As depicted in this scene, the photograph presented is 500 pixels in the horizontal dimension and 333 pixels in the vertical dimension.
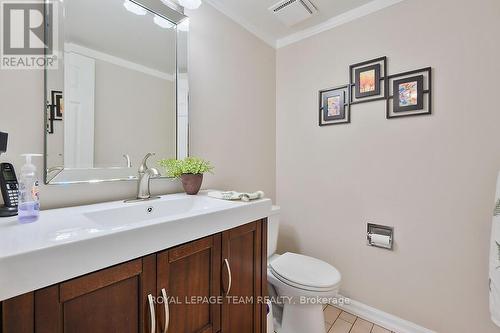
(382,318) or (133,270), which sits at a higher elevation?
(133,270)

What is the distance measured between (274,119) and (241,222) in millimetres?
1447

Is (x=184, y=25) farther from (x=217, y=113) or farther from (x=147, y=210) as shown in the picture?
(x=147, y=210)

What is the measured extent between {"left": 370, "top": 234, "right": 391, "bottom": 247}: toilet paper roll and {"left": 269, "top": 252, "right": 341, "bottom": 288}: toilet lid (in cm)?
39

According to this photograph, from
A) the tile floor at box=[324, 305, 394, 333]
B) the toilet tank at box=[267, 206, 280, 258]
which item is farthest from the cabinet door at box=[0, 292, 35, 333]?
the tile floor at box=[324, 305, 394, 333]

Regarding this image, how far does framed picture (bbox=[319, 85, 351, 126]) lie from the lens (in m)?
1.80

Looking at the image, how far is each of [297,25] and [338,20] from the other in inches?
12.9

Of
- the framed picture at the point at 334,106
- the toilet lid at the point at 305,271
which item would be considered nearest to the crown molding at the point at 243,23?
the framed picture at the point at 334,106

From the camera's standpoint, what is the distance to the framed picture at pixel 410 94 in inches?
58.0

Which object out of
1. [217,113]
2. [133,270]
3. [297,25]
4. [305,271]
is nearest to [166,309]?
[133,270]

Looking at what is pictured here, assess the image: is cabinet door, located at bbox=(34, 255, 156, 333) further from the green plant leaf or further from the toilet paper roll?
the toilet paper roll

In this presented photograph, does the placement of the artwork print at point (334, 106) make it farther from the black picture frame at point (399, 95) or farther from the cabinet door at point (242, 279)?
the cabinet door at point (242, 279)

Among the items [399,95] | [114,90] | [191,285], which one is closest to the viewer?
[191,285]

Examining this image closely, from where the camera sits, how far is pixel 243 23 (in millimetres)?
1871

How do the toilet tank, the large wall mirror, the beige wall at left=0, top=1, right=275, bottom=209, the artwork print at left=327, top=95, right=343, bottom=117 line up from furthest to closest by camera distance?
1. the artwork print at left=327, top=95, right=343, bottom=117
2. the toilet tank
3. the large wall mirror
4. the beige wall at left=0, top=1, right=275, bottom=209
